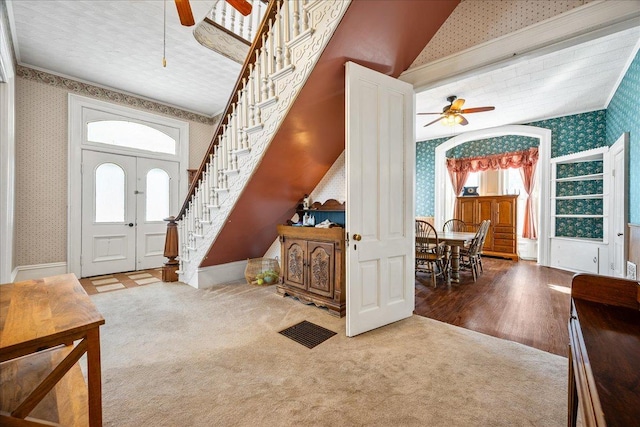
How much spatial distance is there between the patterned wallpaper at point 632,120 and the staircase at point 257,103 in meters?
4.02

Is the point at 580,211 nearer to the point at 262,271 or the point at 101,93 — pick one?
the point at 262,271

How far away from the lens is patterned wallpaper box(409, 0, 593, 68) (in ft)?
7.02

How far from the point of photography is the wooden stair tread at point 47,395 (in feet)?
3.73

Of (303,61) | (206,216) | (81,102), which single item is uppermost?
(81,102)

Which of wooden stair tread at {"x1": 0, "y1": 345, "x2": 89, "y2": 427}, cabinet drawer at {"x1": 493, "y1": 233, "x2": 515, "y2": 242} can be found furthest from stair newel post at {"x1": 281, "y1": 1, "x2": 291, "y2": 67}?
cabinet drawer at {"x1": 493, "y1": 233, "x2": 515, "y2": 242}

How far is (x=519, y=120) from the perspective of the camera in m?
5.86

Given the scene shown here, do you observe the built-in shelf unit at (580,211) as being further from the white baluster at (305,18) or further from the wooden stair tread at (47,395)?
the wooden stair tread at (47,395)

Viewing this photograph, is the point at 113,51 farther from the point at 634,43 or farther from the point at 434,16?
the point at 634,43

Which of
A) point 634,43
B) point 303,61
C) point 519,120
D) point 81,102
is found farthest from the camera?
point 519,120

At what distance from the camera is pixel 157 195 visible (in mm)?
5336

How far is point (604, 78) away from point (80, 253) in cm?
850

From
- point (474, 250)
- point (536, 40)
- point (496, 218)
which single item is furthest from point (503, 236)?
point (536, 40)

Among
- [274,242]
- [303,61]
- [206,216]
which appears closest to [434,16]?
[303,61]

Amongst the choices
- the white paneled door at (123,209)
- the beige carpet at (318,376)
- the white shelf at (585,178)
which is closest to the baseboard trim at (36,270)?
the white paneled door at (123,209)
